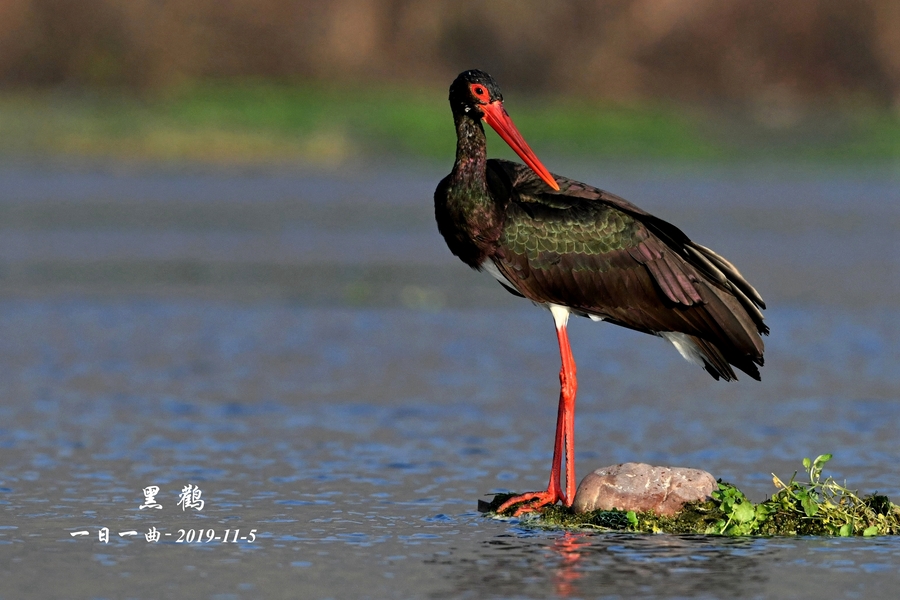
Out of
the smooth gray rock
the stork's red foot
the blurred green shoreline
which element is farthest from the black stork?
the blurred green shoreline

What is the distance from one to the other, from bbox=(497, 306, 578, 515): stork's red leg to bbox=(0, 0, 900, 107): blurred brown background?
49809 millimetres

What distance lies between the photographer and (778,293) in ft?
63.6

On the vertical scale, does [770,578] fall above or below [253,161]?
below

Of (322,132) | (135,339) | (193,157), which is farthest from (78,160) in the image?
(135,339)

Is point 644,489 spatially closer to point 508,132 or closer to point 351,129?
point 508,132

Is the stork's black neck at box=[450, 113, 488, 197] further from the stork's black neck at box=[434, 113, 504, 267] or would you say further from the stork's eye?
the stork's eye

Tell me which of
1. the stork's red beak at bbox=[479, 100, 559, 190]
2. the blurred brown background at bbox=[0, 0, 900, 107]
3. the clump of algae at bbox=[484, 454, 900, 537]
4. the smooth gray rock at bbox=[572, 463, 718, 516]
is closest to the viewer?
the clump of algae at bbox=[484, 454, 900, 537]

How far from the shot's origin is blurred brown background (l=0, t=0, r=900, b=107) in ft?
196

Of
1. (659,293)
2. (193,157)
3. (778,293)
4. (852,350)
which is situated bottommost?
(659,293)

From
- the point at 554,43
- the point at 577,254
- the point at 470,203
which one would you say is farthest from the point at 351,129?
the point at 470,203

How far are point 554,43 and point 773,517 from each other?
176ft

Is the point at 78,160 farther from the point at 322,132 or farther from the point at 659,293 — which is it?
the point at 659,293

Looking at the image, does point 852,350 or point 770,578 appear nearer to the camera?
point 770,578

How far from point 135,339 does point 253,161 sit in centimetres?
2580
